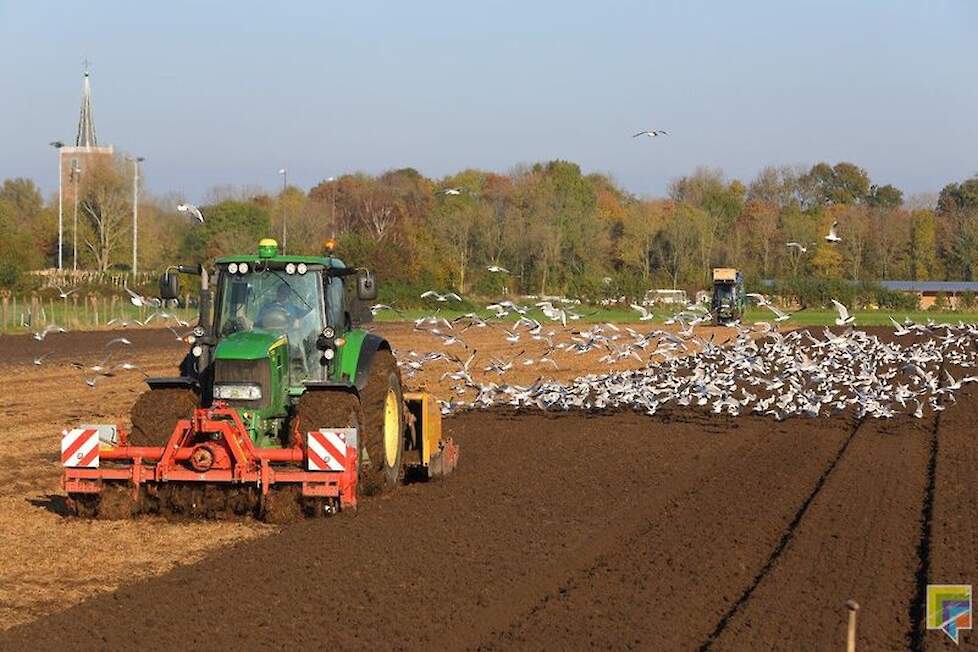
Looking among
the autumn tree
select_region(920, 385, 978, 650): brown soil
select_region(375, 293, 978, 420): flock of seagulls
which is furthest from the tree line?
select_region(920, 385, 978, 650): brown soil

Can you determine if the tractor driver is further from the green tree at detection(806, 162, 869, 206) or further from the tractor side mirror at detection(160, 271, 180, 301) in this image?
the green tree at detection(806, 162, 869, 206)

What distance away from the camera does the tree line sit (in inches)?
2744

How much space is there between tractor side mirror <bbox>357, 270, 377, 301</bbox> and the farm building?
83.2 meters

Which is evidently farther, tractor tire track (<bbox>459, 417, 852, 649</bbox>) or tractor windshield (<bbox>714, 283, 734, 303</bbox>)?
tractor windshield (<bbox>714, 283, 734, 303</bbox>)

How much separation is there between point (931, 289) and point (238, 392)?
9322cm

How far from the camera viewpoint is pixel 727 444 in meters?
19.7

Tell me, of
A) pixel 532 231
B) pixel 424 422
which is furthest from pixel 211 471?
pixel 532 231

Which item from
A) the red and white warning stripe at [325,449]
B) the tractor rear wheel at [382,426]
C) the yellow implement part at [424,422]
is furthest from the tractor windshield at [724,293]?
the red and white warning stripe at [325,449]

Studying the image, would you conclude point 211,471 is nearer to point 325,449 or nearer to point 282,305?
point 325,449

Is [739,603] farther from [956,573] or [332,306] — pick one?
[332,306]

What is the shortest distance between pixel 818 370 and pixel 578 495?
35.2 feet

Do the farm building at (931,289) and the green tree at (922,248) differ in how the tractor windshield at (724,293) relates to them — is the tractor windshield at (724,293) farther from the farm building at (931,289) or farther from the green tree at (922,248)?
the green tree at (922,248)

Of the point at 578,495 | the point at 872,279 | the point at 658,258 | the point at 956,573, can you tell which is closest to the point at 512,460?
the point at 578,495

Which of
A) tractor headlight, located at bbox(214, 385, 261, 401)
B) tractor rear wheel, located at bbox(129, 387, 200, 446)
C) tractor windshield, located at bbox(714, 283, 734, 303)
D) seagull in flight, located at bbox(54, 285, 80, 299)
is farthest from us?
tractor windshield, located at bbox(714, 283, 734, 303)
